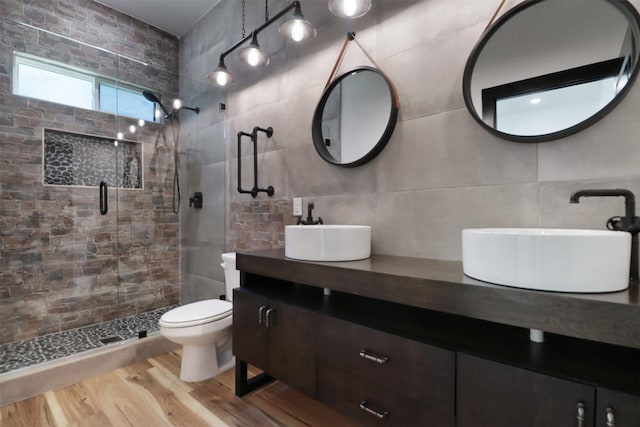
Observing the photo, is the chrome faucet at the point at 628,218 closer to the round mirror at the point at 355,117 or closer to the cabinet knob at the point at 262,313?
the round mirror at the point at 355,117

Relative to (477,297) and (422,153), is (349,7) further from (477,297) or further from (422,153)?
(477,297)

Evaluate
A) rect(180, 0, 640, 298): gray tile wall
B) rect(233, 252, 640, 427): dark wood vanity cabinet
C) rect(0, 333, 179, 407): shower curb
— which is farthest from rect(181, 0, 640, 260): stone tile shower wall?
rect(0, 333, 179, 407): shower curb

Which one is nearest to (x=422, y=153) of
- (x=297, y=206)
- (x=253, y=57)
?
(x=297, y=206)

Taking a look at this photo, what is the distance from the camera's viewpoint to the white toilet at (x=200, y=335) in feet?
5.91

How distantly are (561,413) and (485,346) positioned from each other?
227 millimetres

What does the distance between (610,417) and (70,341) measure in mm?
3026

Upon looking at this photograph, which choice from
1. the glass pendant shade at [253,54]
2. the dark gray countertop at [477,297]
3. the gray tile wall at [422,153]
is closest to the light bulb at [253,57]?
the glass pendant shade at [253,54]

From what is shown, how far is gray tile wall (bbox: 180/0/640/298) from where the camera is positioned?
43.4 inches

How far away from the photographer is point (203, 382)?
188cm

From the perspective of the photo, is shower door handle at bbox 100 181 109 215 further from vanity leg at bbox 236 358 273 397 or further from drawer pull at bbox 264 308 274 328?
drawer pull at bbox 264 308 274 328

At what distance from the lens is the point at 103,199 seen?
8.75ft

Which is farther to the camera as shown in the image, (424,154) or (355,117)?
(355,117)

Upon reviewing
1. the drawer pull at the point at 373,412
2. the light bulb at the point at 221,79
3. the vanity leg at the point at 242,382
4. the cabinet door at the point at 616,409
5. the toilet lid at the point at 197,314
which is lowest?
the vanity leg at the point at 242,382

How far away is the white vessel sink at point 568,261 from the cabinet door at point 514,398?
0.24m
